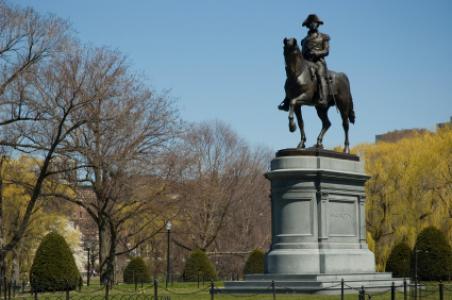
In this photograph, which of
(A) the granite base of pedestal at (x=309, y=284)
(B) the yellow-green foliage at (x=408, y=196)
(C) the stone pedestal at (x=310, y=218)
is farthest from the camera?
(B) the yellow-green foliage at (x=408, y=196)

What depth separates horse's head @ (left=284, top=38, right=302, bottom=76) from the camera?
80.3ft

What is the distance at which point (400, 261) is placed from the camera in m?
38.2

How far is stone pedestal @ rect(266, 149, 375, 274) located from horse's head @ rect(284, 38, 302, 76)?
252cm

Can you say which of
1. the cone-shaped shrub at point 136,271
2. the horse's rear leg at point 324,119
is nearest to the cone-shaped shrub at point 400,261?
the horse's rear leg at point 324,119

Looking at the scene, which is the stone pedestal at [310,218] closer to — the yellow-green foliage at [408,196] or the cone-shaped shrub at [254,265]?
the cone-shaped shrub at [254,265]

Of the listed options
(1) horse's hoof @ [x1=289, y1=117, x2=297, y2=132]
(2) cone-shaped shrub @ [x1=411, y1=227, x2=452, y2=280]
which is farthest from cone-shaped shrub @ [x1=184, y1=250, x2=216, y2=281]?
(1) horse's hoof @ [x1=289, y1=117, x2=297, y2=132]

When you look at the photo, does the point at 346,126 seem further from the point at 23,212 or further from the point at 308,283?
the point at 23,212

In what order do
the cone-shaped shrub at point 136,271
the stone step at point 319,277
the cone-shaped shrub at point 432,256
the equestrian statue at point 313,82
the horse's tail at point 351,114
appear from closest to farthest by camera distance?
the stone step at point 319,277 < the equestrian statue at point 313,82 < the horse's tail at point 351,114 < the cone-shaped shrub at point 432,256 < the cone-shaped shrub at point 136,271

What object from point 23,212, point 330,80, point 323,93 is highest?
point 330,80

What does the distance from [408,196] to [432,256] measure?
12089 millimetres

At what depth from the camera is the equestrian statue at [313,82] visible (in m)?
24.8

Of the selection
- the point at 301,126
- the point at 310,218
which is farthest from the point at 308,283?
the point at 301,126

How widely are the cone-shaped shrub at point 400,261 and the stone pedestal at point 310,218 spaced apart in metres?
13.5

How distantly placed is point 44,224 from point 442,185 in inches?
1254
